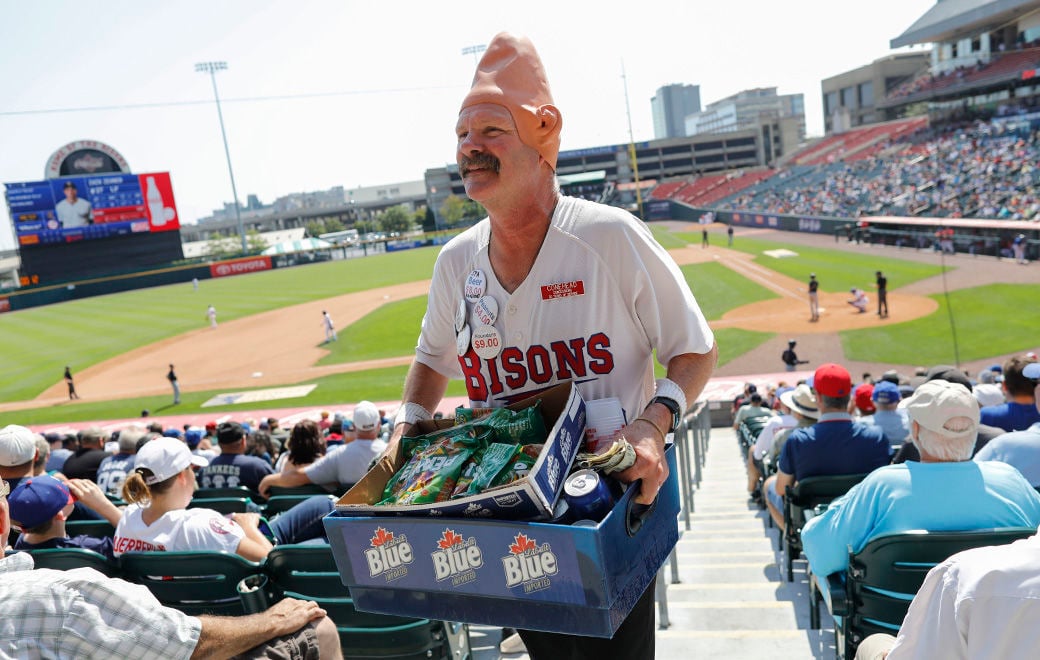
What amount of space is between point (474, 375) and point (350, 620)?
5.28 ft

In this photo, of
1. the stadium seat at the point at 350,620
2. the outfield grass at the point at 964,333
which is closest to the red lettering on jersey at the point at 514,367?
the stadium seat at the point at 350,620

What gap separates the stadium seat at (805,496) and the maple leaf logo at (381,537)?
3162 millimetres

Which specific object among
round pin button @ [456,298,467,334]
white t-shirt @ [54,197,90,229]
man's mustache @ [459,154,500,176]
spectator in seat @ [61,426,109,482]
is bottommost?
spectator in seat @ [61,426,109,482]

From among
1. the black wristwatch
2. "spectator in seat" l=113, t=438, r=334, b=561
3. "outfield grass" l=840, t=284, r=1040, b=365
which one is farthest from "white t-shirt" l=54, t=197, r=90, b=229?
the black wristwatch

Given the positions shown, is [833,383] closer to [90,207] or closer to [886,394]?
[886,394]

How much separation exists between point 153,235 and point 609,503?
68922 millimetres

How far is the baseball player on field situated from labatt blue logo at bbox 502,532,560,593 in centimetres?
42

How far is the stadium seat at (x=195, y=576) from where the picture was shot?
3.44 m

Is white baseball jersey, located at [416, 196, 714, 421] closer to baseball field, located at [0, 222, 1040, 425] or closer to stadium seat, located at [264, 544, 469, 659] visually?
stadium seat, located at [264, 544, 469, 659]

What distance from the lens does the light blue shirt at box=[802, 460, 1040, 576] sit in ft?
9.06

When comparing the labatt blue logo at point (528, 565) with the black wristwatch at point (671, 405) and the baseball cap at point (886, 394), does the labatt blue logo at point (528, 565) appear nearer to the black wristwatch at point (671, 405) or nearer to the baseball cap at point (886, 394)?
the black wristwatch at point (671, 405)

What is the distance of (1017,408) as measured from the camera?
18.8 ft

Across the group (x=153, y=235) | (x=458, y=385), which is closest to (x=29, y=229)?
(x=153, y=235)

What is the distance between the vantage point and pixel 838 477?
13.7ft
